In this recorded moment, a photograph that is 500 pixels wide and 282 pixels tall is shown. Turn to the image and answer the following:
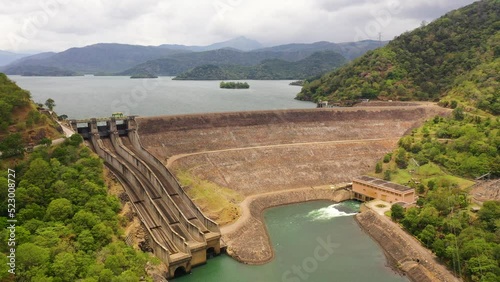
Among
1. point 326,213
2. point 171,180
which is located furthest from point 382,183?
point 171,180

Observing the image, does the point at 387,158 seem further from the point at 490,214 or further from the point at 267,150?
the point at 490,214

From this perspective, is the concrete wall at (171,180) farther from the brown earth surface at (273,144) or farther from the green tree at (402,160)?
the green tree at (402,160)

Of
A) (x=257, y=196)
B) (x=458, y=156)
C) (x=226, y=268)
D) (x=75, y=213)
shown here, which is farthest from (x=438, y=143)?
(x=75, y=213)

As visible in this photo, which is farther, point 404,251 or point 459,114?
point 459,114

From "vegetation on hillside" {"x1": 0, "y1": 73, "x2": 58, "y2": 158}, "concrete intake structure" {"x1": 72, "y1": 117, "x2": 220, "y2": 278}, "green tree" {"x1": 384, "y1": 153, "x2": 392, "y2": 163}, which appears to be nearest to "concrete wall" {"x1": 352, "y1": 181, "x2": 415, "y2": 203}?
"green tree" {"x1": 384, "y1": 153, "x2": 392, "y2": 163}

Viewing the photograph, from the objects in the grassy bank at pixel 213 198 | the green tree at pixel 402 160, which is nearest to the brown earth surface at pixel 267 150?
the grassy bank at pixel 213 198

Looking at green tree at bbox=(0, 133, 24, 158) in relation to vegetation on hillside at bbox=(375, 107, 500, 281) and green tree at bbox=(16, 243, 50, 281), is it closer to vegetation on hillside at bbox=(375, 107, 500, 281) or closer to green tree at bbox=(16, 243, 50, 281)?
green tree at bbox=(16, 243, 50, 281)

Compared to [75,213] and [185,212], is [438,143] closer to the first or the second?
[185,212]
